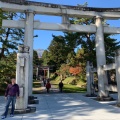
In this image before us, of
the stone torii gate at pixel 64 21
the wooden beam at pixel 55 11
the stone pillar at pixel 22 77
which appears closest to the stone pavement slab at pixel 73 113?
the stone pillar at pixel 22 77

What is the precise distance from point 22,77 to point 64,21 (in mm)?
7149

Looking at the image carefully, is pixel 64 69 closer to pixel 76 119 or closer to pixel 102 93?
pixel 102 93

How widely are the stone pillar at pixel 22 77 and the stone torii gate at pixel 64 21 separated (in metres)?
3.86

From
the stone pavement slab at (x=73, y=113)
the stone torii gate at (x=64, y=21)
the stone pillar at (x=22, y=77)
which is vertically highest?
the stone torii gate at (x=64, y=21)

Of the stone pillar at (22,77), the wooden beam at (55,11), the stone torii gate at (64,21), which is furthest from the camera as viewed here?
the wooden beam at (55,11)

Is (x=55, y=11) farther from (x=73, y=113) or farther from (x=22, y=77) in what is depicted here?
(x=73, y=113)

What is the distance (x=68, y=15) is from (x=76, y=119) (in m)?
9.60

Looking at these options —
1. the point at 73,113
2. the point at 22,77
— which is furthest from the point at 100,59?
the point at 22,77

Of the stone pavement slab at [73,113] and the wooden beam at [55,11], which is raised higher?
the wooden beam at [55,11]

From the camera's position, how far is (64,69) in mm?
40500

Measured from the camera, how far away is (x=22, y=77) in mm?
Result: 8875

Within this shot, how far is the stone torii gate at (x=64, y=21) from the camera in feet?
44.7

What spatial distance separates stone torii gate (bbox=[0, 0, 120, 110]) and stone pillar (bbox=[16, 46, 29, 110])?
12.7 ft

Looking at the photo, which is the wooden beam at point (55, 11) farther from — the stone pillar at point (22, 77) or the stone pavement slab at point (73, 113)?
the stone pavement slab at point (73, 113)
